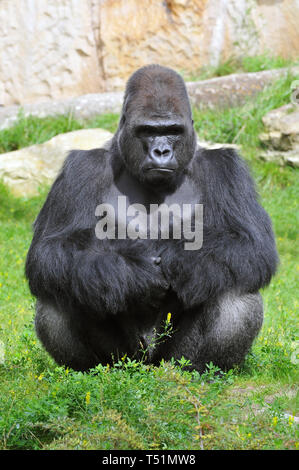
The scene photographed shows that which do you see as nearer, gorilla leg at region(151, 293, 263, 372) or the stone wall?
gorilla leg at region(151, 293, 263, 372)

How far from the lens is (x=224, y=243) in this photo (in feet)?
12.5

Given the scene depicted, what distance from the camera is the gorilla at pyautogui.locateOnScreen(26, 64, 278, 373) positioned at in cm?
374

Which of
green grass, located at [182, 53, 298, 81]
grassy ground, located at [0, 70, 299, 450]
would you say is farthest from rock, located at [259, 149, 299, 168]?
grassy ground, located at [0, 70, 299, 450]

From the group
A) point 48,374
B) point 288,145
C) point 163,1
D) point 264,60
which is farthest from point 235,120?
point 48,374

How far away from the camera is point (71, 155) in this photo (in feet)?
13.6

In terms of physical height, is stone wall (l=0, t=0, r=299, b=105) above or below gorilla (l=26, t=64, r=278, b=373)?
below

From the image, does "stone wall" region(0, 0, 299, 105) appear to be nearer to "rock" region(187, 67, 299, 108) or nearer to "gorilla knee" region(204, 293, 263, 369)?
"rock" region(187, 67, 299, 108)

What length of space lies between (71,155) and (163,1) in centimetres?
753

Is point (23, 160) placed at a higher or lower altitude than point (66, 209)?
lower

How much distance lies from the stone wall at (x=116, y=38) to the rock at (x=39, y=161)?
8.17 feet

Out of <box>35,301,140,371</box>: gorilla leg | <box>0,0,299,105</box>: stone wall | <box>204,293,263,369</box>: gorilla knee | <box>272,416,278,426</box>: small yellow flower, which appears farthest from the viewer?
<box>0,0,299,105</box>: stone wall

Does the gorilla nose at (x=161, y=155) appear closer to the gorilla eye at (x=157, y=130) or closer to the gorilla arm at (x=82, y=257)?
the gorilla eye at (x=157, y=130)

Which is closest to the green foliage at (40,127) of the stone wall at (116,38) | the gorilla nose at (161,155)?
the stone wall at (116,38)
